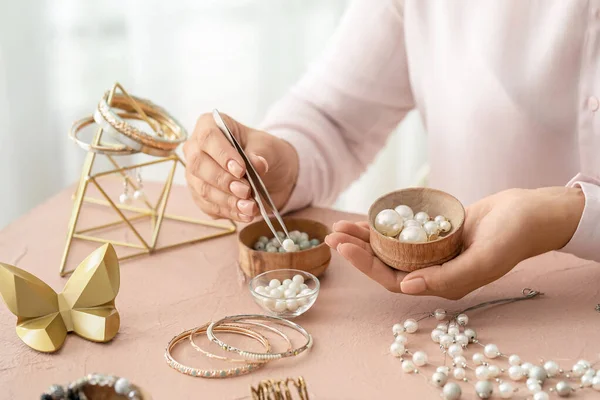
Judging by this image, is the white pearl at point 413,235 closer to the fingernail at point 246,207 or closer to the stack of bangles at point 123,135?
the fingernail at point 246,207

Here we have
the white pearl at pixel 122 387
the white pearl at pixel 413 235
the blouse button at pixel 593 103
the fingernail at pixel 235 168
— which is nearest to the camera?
the white pearl at pixel 122 387

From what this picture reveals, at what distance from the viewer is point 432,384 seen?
79 cm

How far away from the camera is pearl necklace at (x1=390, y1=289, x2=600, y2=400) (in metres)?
0.77

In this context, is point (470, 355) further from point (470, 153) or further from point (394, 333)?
point (470, 153)

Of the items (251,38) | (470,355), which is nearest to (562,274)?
(470,355)

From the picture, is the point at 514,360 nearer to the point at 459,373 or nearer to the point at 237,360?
the point at 459,373

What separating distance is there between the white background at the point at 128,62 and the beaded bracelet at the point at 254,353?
1193 mm

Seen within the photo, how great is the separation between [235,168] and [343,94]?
42 cm

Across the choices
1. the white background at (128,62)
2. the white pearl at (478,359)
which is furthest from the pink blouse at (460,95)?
the white background at (128,62)

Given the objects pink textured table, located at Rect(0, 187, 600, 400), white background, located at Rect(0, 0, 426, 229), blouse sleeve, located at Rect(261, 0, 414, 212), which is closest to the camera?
pink textured table, located at Rect(0, 187, 600, 400)

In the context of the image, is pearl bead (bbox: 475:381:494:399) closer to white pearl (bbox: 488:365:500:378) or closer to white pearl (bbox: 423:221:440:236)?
white pearl (bbox: 488:365:500:378)

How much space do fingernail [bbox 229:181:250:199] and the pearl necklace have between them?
0.93 ft

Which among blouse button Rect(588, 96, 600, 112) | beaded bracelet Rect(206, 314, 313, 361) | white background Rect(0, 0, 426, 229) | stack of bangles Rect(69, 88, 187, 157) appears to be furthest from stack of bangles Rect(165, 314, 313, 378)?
white background Rect(0, 0, 426, 229)

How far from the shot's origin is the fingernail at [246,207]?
1.01 meters
